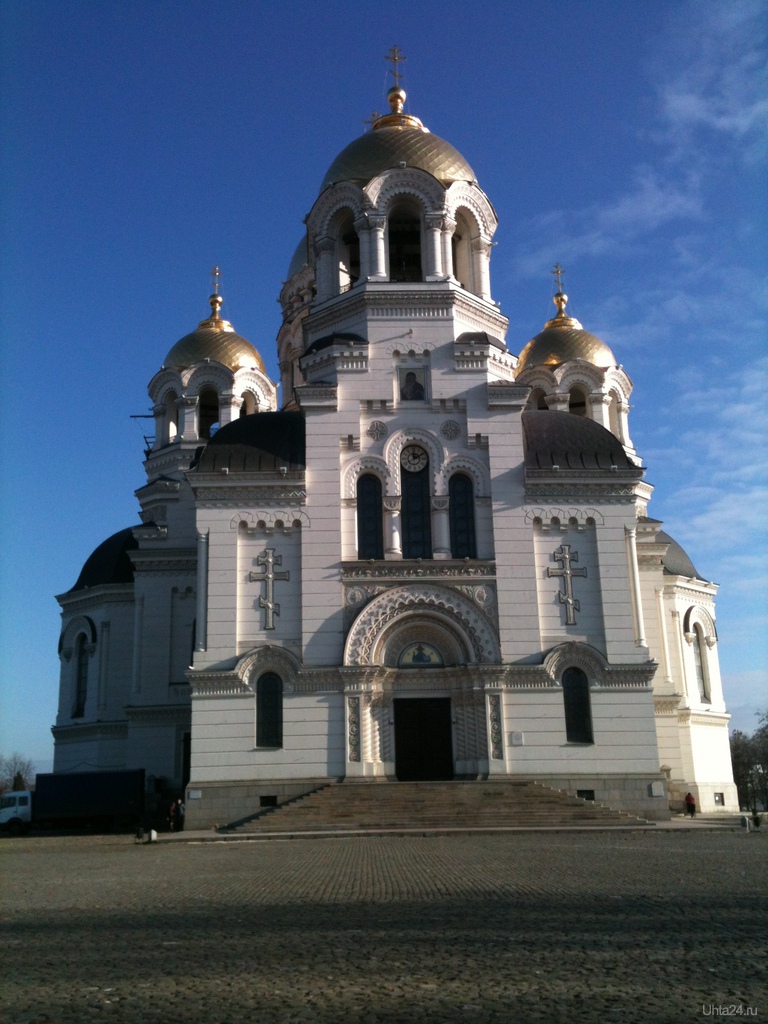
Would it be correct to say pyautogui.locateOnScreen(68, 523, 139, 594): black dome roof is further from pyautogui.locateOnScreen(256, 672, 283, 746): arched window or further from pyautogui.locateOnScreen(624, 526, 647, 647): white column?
pyautogui.locateOnScreen(624, 526, 647, 647): white column

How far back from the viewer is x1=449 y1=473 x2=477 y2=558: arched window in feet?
102

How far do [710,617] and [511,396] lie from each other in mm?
15295

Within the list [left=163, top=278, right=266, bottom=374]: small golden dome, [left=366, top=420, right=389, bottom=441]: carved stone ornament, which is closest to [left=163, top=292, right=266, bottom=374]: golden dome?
[left=163, top=278, right=266, bottom=374]: small golden dome

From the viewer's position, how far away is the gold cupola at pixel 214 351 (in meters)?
42.5

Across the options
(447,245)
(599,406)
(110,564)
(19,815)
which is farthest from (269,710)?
(599,406)

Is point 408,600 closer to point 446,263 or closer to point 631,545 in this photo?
point 631,545

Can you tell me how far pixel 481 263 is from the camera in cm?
3506

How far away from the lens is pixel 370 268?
3356 cm

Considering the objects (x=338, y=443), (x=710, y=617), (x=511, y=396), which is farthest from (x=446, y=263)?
(x=710, y=617)

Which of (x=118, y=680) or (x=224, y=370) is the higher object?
(x=224, y=370)

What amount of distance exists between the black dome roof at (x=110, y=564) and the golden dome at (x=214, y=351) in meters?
7.19

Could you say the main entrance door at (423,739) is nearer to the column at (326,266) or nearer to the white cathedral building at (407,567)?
the white cathedral building at (407,567)

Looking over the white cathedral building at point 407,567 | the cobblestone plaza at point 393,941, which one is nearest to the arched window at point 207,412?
the white cathedral building at point 407,567

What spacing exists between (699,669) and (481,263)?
58.3 feet
